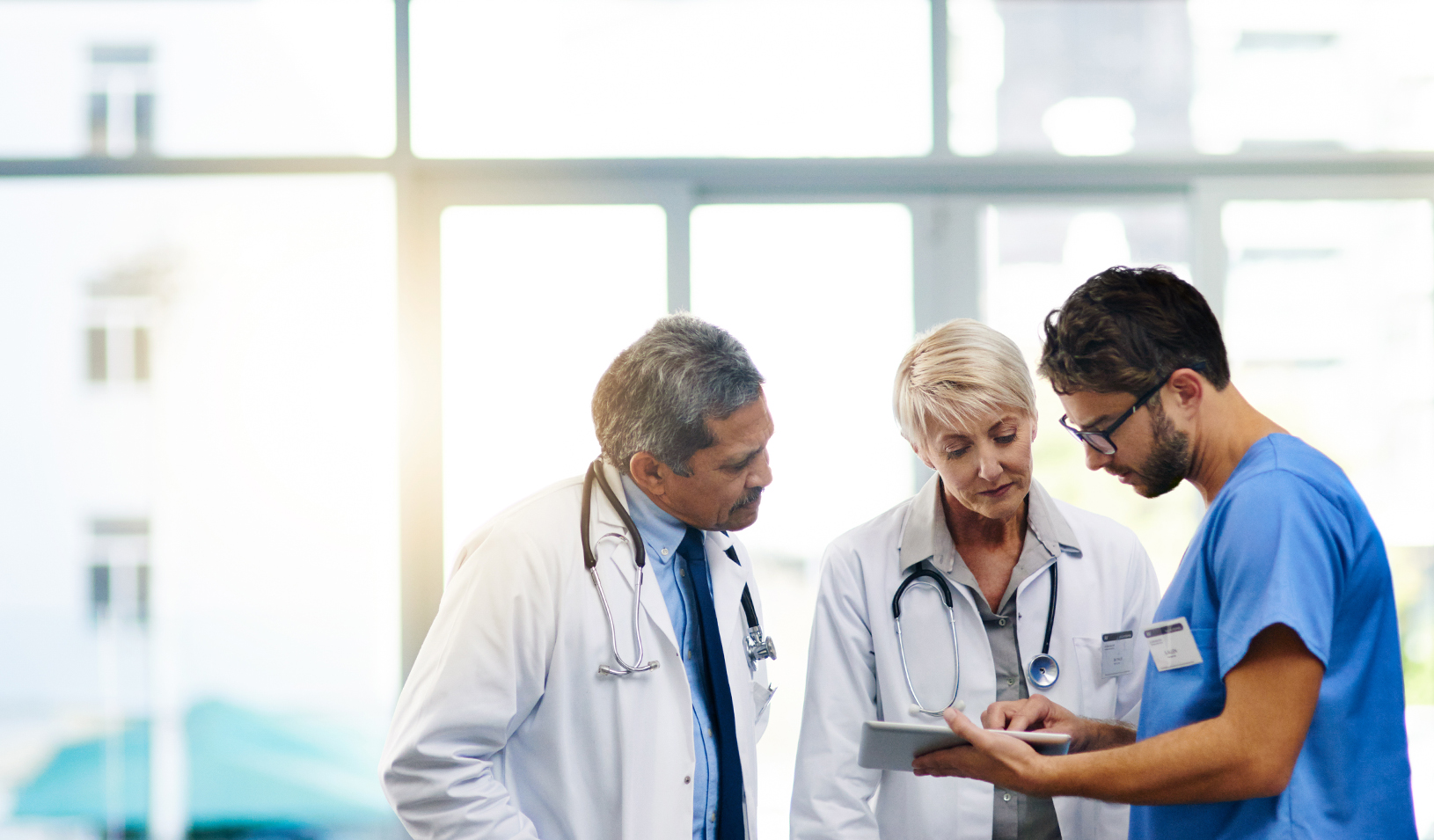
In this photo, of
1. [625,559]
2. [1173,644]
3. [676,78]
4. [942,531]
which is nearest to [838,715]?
[942,531]

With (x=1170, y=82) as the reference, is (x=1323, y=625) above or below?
below

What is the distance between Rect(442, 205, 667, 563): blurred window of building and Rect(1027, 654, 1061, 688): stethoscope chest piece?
1.50 meters

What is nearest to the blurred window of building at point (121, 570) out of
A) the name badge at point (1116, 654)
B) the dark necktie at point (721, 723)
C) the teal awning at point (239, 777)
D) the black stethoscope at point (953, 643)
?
the teal awning at point (239, 777)

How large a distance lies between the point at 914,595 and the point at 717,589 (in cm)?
36

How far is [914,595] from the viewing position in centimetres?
169

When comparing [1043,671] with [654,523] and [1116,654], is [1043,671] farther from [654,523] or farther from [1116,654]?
[654,523]

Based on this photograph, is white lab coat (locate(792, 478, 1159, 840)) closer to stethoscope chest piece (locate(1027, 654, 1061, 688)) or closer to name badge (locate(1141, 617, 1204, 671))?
stethoscope chest piece (locate(1027, 654, 1061, 688))

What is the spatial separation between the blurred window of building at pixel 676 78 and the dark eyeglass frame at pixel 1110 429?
1.61 meters

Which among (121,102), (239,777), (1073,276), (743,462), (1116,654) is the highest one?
(121,102)

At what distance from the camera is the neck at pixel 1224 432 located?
4.07 ft

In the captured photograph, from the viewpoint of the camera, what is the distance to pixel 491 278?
2.75m

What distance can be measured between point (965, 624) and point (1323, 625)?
644mm

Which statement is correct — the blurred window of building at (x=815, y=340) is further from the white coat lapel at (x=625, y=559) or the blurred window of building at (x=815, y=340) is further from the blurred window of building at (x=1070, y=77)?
the white coat lapel at (x=625, y=559)

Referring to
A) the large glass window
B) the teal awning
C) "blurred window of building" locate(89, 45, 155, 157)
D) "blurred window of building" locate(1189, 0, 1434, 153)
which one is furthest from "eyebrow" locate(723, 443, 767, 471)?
"blurred window of building" locate(89, 45, 155, 157)
